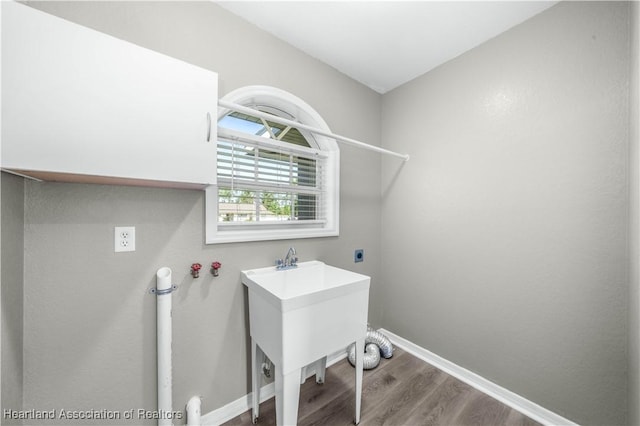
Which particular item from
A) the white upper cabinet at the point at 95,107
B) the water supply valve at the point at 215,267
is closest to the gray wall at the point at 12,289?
the white upper cabinet at the point at 95,107

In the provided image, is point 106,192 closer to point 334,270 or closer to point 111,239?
point 111,239

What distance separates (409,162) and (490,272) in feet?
3.62

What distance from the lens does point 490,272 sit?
5.36 feet

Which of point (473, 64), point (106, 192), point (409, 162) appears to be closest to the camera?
point (106, 192)

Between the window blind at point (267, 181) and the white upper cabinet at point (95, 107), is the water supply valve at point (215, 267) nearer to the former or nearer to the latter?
the window blind at point (267, 181)

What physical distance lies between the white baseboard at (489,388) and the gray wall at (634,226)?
0.36m

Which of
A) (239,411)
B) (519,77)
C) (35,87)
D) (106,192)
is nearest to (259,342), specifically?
(239,411)

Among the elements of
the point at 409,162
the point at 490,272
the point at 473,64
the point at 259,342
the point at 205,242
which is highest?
the point at 473,64

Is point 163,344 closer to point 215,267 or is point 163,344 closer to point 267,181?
point 215,267

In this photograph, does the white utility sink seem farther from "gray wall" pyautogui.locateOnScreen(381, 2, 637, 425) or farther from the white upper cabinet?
"gray wall" pyautogui.locateOnScreen(381, 2, 637, 425)

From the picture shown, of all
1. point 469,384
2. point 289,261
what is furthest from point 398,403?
point 289,261

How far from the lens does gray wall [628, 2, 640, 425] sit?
3.29 feet

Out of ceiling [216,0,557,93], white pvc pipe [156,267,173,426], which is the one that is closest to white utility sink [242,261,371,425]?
white pvc pipe [156,267,173,426]

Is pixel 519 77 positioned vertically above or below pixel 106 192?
above
